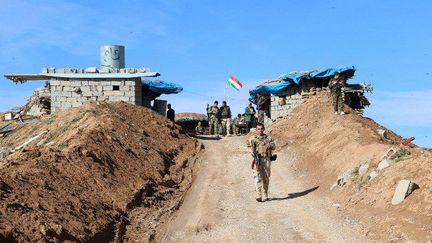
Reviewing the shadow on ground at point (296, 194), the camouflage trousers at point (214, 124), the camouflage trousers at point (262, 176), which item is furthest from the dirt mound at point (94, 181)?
the camouflage trousers at point (214, 124)

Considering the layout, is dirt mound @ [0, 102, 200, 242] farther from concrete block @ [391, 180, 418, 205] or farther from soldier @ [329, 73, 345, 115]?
soldier @ [329, 73, 345, 115]

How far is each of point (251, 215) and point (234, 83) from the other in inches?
903

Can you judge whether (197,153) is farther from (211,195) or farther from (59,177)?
(59,177)

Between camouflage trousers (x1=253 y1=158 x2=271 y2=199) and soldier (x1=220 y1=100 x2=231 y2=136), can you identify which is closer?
camouflage trousers (x1=253 y1=158 x2=271 y2=199)

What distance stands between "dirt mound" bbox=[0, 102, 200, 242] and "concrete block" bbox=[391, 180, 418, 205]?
4.96 metres

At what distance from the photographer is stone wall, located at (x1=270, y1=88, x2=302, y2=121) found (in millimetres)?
27906

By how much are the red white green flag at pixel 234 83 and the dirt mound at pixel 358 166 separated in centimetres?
946

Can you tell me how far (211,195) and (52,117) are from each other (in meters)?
12.0

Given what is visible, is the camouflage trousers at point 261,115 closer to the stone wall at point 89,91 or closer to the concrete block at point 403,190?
the stone wall at point 89,91

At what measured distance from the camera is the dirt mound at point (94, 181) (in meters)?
9.08

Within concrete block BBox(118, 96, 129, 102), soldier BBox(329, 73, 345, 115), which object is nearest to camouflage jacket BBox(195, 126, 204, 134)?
concrete block BBox(118, 96, 129, 102)

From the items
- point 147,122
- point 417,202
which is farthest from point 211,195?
point 147,122

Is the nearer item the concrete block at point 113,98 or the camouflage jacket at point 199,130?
the concrete block at point 113,98

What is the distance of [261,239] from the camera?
32.7 feet
